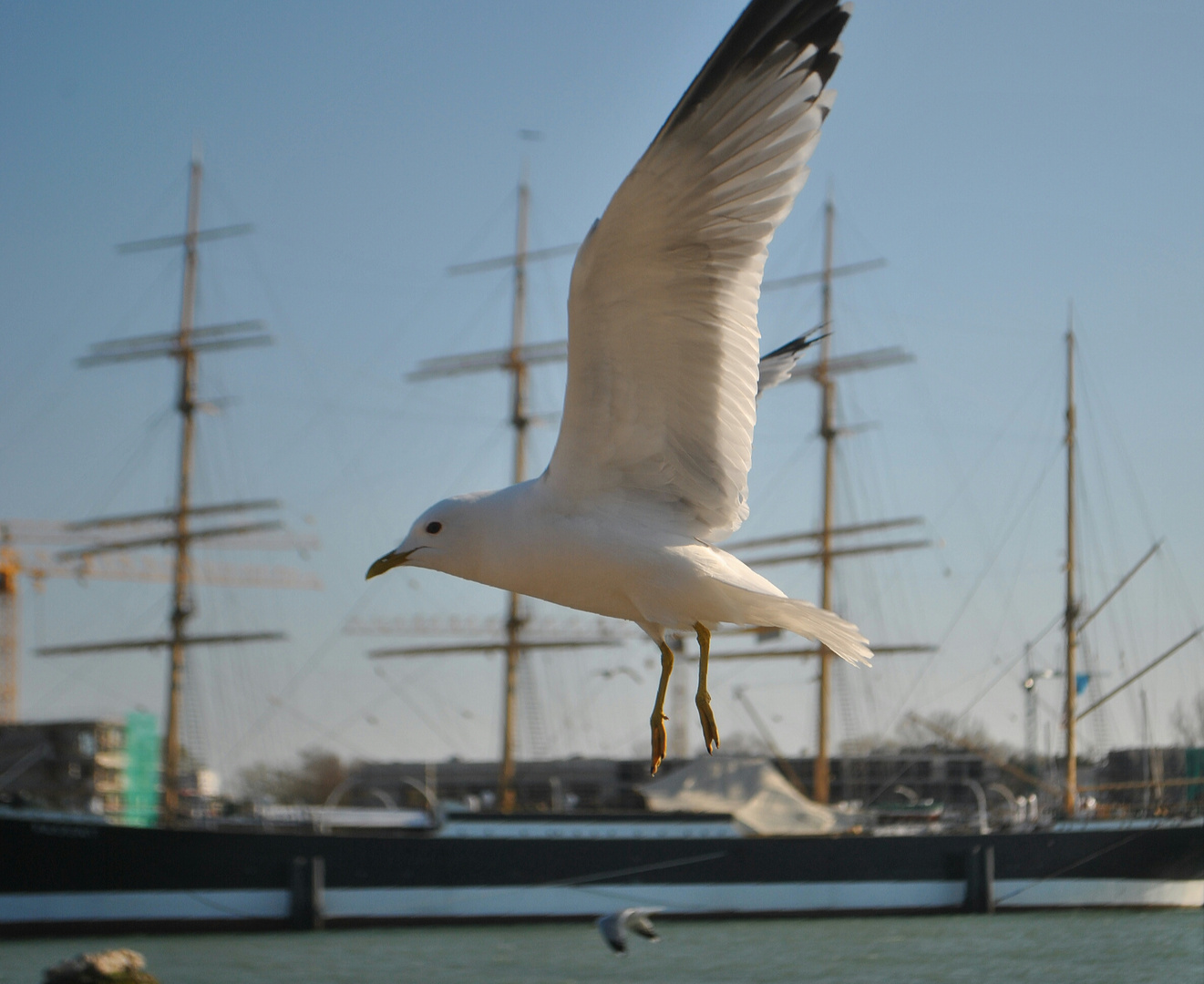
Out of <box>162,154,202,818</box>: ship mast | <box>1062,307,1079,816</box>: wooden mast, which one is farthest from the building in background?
<box>1062,307,1079,816</box>: wooden mast

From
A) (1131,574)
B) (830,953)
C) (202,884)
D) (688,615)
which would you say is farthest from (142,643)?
(688,615)

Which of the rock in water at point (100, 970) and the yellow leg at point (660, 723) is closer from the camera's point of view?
the yellow leg at point (660, 723)

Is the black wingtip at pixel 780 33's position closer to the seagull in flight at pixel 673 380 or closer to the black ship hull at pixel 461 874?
the seagull in flight at pixel 673 380

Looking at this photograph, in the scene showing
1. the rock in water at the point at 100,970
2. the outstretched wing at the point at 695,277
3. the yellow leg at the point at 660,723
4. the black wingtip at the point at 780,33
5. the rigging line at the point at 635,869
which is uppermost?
the black wingtip at the point at 780,33

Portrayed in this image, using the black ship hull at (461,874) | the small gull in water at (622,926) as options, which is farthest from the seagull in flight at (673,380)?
the black ship hull at (461,874)

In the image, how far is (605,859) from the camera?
91.6ft

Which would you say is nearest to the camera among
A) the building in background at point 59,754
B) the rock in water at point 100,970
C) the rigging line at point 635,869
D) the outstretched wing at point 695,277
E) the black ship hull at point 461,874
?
the outstretched wing at point 695,277

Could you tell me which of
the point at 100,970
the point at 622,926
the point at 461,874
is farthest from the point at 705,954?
the point at 622,926

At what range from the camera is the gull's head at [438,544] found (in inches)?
147

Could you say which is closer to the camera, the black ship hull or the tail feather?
the tail feather

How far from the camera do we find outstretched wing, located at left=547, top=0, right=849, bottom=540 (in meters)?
3.68

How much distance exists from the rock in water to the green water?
476cm

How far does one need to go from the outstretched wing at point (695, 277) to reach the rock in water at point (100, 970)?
39.4 ft

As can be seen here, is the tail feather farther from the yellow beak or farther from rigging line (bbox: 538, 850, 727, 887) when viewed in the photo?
rigging line (bbox: 538, 850, 727, 887)
